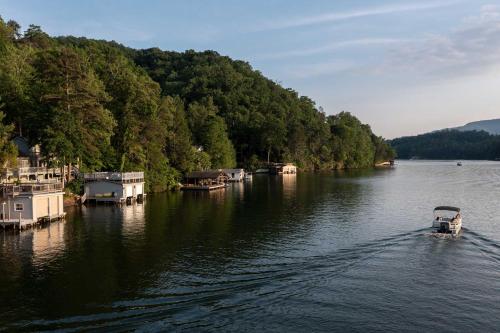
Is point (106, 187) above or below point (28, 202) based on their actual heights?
above

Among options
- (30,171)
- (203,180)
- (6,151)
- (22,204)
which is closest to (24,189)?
(22,204)

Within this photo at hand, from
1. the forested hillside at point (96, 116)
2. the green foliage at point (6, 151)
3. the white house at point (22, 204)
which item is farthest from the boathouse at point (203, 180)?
the white house at point (22, 204)

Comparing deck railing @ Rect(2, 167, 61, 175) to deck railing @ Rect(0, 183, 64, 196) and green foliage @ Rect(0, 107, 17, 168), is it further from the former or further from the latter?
deck railing @ Rect(0, 183, 64, 196)

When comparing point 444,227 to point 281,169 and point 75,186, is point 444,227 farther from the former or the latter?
point 281,169

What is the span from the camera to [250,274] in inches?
1266

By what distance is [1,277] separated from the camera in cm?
3141

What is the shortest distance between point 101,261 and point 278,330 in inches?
737

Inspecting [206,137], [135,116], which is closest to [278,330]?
[135,116]

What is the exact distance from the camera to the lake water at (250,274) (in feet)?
80.8

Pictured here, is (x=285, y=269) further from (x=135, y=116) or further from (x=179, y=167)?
(x=179, y=167)

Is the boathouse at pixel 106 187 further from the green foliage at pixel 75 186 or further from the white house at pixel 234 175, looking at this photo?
the white house at pixel 234 175

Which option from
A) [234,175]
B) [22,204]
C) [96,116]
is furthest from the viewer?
[234,175]

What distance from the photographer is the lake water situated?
24.6 m

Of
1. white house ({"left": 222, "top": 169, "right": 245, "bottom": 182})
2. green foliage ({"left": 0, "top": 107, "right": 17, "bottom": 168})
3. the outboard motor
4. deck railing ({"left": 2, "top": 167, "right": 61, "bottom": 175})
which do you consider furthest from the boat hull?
white house ({"left": 222, "top": 169, "right": 245, "bottom": 182})
